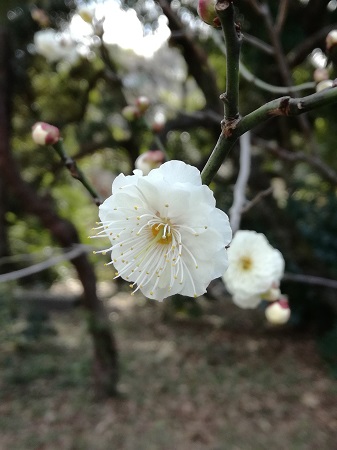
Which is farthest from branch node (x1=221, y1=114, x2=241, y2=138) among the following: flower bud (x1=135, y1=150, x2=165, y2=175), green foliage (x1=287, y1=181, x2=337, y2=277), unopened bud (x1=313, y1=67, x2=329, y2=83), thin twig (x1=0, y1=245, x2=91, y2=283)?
green foliage (x1=287, y1=181, x2=337, y2=277)

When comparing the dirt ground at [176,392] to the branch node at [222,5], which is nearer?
the branch node at [222,5]

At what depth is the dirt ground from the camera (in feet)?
7.84

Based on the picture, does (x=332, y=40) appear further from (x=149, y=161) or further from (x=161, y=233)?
(x=161, y=233)

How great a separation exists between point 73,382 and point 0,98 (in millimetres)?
1955

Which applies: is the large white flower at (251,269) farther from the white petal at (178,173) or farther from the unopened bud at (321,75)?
the white petal at (178,173)

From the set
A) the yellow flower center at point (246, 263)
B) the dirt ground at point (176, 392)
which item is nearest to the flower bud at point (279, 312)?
the yellow flower center at point (246, 263)

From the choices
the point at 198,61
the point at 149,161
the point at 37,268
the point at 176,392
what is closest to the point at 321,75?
the point at 149,161

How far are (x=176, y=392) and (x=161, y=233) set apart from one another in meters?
2.46

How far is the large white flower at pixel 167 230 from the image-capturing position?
1.60 feet

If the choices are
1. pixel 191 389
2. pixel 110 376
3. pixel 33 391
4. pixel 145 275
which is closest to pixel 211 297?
pixel 191 389

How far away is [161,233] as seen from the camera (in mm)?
586

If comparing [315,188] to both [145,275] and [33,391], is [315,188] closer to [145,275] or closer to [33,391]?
[33,391]

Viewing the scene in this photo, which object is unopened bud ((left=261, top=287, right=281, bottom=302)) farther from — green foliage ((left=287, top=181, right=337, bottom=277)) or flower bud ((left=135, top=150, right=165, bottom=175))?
green foliage ((left=287, top=181, right=337, bottom=277))

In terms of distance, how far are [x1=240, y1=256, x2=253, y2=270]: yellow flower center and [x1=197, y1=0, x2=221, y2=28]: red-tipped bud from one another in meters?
0.69
